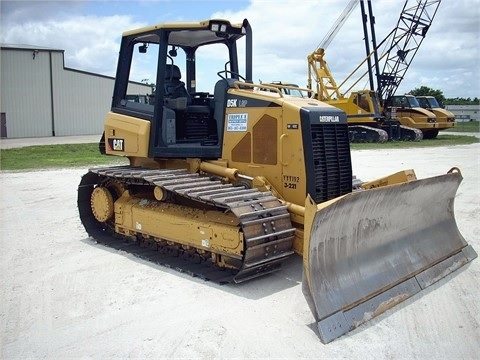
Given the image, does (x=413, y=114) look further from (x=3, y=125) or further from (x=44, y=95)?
(x=3, y=125)

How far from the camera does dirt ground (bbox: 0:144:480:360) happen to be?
13.3 feet

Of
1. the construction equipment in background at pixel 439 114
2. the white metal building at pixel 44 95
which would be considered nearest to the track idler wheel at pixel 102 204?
the construction equipment in background at pixel 439 114

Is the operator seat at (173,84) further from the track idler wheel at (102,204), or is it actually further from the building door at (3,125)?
the building door at (3,125)

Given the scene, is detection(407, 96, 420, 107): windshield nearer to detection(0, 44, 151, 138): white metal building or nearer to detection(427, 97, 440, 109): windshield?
detection(427, 97, 440, 109): windshield

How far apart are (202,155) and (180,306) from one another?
2.38 metres

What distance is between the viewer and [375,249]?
550 centimetres

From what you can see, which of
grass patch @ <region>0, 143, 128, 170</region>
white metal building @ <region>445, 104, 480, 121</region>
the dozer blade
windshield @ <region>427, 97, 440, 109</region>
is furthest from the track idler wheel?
white metal building @ <region>445, 104, 480, 121</region>

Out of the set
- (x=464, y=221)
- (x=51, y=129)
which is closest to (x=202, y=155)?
(x=464, y=221)

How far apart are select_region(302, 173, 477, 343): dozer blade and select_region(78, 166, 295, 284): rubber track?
67cm

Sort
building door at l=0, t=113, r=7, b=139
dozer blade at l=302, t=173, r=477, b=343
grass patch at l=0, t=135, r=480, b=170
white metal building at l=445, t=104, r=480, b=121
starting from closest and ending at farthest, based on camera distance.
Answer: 1. dozer blade at l=302, t=173, r=477, b=343
2. grass patch at l=0, t=135, r=480, b=170
3. building door at l=0, t=113, r=7, b=139
4. white metal building at l=445, t=104, r=480, b=121

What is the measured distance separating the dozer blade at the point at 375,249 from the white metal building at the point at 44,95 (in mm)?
32839

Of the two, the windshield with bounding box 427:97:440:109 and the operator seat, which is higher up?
the windshield with bounding box 427:97:440:109

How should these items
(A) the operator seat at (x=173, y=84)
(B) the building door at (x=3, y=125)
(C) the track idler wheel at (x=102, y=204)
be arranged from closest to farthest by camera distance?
(A) the operator seat at (x=173, y=84), (C) the track idler wheel at (x=102, y=204), (B) the building door at (x=3, y=125)

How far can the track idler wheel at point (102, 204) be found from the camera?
288 inches
